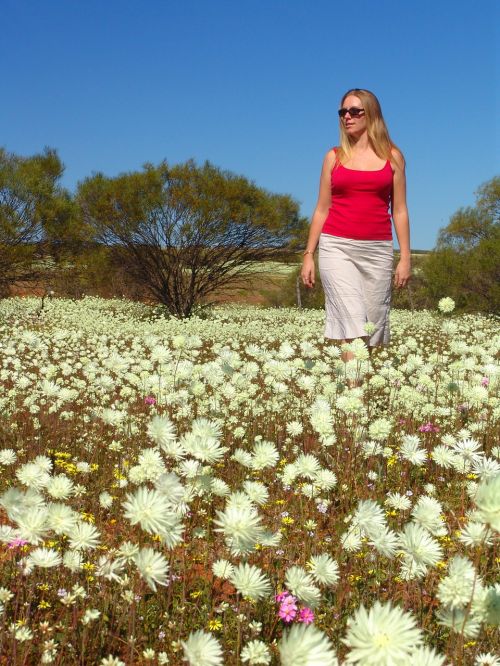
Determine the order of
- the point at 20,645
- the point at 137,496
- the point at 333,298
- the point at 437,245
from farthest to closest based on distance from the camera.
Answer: the point at 437,245, the point at 333,298, the point at 20,645, the point at 137,496

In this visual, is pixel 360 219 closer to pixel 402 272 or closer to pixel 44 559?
pixel 402 272

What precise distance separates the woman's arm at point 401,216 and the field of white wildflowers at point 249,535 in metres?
0.77

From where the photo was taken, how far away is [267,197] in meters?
22.8

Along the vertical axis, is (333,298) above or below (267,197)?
below

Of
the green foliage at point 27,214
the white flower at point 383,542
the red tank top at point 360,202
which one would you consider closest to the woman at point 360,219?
the red tank top at point 360,202

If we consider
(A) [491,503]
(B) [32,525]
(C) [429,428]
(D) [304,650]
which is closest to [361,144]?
(C) [429,428]

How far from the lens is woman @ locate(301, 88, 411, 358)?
490cm

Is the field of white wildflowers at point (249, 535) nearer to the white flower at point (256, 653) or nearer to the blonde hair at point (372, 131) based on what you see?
the white flower at point (256, 653)

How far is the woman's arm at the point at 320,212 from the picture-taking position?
5.06 m

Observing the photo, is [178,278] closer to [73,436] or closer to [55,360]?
[55,360]

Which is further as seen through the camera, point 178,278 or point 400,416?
point 178,278

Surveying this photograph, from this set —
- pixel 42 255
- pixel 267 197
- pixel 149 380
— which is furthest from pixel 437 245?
pixel 149 380

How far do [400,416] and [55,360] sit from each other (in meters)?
5.18

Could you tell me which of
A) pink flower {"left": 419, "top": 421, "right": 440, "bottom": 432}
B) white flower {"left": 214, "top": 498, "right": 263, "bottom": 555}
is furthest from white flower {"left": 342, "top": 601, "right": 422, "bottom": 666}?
pink flower {"left": 419, "top": 421, "right": 440, "bottom": 432}
